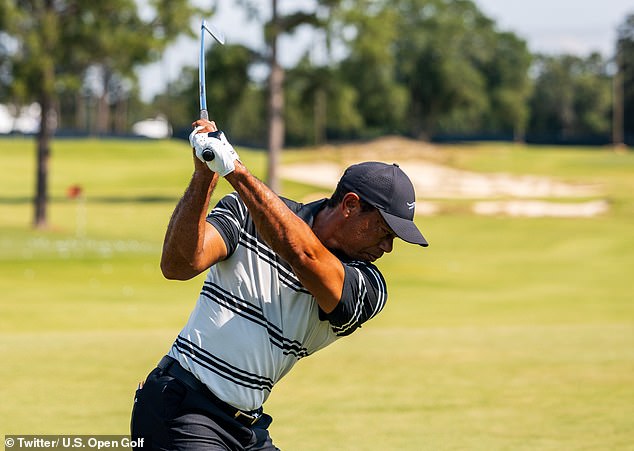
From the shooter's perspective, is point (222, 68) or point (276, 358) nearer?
point (276, 358)

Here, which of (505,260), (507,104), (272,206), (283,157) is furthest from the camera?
(507,104)

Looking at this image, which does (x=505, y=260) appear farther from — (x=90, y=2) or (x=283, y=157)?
(x=283, y=157)

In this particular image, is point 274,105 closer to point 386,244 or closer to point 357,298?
point 386,244

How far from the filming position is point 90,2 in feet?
106

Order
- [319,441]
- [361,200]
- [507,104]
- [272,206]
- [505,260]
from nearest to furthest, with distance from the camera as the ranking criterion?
[272,206], [361,200], [319,441], [505,260], [507,104]

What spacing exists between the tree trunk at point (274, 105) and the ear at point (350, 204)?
35.7 m

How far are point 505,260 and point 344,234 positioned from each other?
26457mm

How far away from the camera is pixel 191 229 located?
4223mm

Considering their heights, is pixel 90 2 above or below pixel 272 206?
above

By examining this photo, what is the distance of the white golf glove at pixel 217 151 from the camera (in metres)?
3.99

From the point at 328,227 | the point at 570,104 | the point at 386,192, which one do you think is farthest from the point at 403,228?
the point at 570,104

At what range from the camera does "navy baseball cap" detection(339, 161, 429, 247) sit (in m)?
4.45

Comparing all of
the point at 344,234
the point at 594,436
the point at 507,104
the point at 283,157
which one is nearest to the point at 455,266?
the point at 594,436

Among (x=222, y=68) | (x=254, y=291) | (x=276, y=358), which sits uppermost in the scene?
(x=222, y=68)
